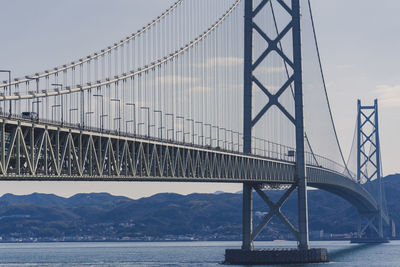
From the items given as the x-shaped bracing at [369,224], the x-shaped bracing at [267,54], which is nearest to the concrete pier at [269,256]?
the x-shaped bracing at [267,54]

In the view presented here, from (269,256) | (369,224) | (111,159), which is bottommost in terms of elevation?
(269,256)

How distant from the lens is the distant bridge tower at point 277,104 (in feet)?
270

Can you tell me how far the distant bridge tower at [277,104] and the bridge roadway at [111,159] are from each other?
1556mm

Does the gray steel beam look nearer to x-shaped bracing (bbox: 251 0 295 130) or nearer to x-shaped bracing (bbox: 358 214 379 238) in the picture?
x-shaped bracing (bbox: 251 0 295 130)

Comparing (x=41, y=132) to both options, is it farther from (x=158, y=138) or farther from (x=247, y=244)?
(x=247, y=244)

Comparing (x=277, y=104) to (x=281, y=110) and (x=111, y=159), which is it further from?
(x=111, y=159)

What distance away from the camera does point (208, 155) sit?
7181cm

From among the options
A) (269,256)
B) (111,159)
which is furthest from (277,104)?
(111,159)

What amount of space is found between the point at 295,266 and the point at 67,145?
1128 inches

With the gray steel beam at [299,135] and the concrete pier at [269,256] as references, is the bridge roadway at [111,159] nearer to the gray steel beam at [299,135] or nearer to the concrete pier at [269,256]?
the gray steel beam at [299,135]

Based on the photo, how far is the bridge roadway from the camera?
49.8m

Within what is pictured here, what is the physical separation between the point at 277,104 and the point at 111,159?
2706 cm

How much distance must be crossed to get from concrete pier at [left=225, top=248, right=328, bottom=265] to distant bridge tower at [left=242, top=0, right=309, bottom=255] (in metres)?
1.56

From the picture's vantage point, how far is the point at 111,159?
5975 cm
